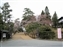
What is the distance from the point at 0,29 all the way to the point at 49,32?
472 cm

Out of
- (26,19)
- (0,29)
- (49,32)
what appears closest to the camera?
(0,29)

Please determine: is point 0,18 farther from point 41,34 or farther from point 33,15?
point 33,15

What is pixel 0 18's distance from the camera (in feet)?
31.6

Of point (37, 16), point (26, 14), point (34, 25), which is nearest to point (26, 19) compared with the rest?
point (26, 14)

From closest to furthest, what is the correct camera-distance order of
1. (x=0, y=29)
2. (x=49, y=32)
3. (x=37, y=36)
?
1. (x=0, y=29)
2. (x=49, y=32)
3. (x=37, y=36)

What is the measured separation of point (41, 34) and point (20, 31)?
4.72 meters

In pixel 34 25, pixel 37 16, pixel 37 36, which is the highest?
pixel 37 16

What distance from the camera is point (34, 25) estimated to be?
47.7ft

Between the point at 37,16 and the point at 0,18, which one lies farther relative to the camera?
the point at 37,16

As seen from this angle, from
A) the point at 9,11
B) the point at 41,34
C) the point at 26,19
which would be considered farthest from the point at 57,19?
the point at 9,11

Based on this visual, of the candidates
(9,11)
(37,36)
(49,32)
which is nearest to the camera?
(49,32)

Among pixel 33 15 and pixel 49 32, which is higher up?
pixel 33 15

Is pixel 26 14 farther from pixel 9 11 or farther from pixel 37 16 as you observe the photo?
pixel 9 11

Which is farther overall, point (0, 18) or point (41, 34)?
point (41, 34)
